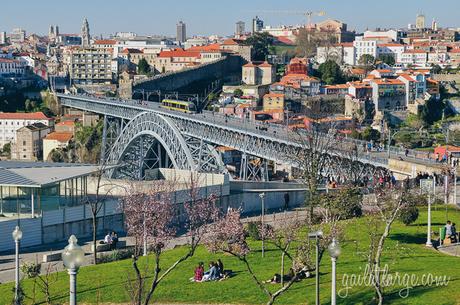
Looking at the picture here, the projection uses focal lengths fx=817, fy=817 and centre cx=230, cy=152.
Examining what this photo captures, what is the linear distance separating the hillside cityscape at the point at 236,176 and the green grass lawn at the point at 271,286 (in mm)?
67

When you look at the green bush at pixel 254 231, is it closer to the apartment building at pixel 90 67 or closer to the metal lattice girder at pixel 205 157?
the metal lattice girder at pixel 205 157

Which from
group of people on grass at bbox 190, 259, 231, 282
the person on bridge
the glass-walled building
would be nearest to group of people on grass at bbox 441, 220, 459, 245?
group of people on grass at bbox 190, 259, 231, 282

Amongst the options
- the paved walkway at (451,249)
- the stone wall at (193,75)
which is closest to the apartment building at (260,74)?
the stone wall at (193,75)

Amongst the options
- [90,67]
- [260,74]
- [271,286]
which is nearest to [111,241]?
[271,286]

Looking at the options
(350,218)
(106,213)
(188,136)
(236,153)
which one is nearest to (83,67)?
(236,153)

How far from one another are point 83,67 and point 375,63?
3910cm

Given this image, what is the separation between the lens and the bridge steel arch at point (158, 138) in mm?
53125

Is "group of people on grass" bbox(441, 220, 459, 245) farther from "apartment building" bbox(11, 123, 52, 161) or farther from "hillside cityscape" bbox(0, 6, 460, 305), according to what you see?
"apartment building" bbox(11, 123, 52, 161)

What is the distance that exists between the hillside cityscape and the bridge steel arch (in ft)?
0.53

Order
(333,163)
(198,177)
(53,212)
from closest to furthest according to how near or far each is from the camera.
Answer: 1. (53,212)
2. (198,177)
3. (333,163)

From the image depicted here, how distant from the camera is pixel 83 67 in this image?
110000mm

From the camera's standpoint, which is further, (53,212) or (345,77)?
(345,77)

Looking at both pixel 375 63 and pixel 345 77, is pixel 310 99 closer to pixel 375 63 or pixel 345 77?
pixel 345 77

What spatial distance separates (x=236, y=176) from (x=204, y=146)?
7564 mm
